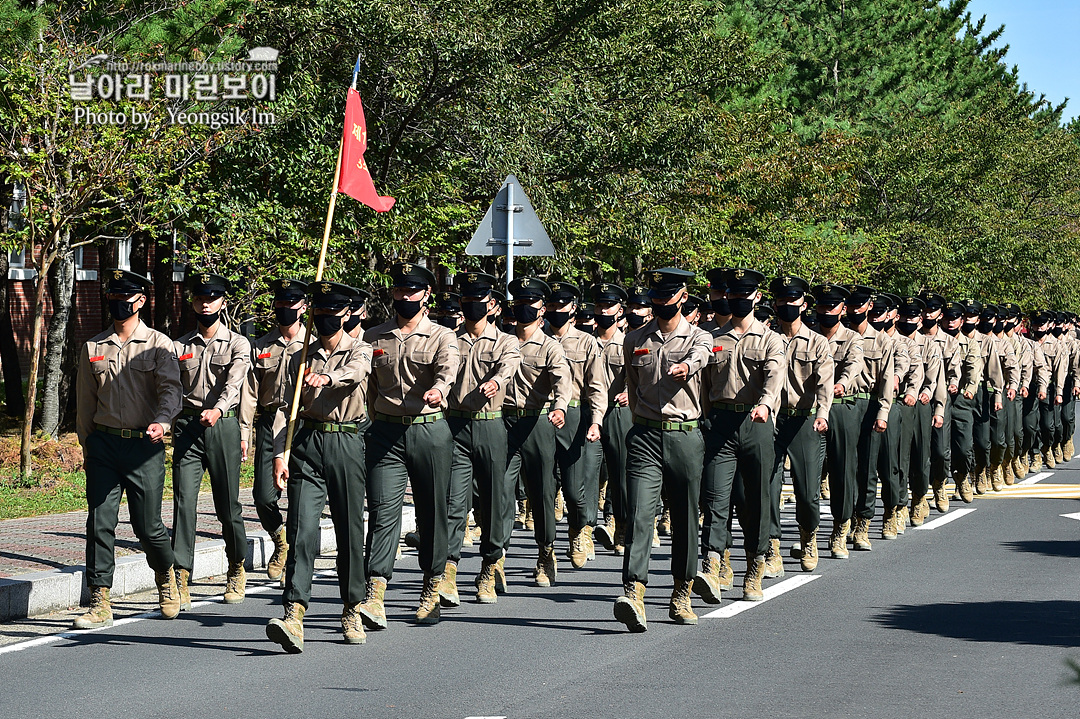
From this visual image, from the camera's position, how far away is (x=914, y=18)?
5188 centimetres

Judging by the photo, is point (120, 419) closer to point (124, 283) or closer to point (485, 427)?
point (124, 283)

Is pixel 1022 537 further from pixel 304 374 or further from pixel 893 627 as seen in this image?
pixel 304 374

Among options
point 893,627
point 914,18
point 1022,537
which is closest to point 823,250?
point 1022,537

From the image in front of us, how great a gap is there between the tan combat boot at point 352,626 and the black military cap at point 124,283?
89.8 inches

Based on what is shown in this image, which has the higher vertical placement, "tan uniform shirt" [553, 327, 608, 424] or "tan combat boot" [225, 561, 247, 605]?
"tan uniform shirt" [553, 327, 608, 424]

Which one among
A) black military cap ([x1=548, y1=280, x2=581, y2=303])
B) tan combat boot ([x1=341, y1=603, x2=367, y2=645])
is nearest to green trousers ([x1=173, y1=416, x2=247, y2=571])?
tan combat boot ([x1=341, y1=603, x2=367, y2=645])

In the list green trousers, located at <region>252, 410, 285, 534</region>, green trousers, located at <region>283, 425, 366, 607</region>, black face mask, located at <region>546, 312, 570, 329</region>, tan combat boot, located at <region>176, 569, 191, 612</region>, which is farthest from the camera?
black face mask, located at <region>546, 312, 570, 329</region>

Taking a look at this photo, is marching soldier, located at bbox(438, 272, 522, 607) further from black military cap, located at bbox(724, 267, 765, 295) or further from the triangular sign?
the triangular sign

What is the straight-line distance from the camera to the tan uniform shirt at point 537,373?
1056 cm

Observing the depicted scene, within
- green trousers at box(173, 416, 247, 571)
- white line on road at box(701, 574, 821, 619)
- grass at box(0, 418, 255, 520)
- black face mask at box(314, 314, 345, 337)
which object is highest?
black face mask at box(314, 314, 345, 337)

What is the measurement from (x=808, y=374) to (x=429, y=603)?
11.7ft

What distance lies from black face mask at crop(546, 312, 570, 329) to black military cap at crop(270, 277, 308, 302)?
8.08 feet

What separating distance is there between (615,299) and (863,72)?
35823 millimetres

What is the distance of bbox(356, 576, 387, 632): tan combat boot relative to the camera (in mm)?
8461
